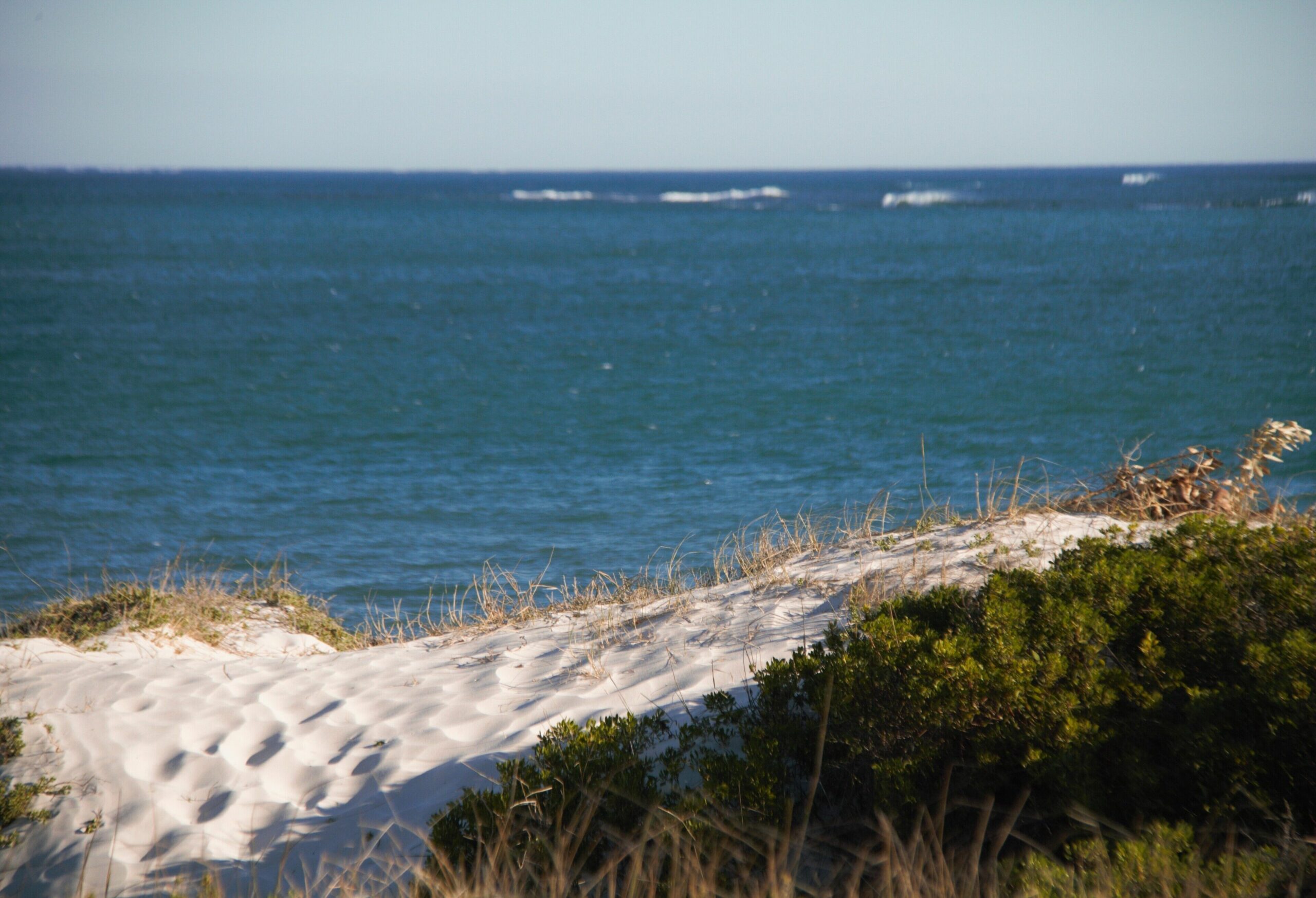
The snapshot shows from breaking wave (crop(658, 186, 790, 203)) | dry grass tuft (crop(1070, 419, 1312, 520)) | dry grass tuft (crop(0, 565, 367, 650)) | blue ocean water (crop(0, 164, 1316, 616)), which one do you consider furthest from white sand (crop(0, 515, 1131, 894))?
breaking wave (crop(658, 186, 790, 203))

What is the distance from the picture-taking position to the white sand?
3697 millimetres

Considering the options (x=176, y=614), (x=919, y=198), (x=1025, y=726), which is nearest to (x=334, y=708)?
(x=176, y=614)

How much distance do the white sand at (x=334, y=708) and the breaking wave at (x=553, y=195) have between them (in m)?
122

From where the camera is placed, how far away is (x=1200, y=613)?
3.51 m

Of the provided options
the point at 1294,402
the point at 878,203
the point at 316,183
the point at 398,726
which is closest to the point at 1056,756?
the point at 398,726

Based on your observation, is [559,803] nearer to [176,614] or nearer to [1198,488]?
[176,614]

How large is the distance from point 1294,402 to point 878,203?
90990mm

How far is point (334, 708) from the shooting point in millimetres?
4930

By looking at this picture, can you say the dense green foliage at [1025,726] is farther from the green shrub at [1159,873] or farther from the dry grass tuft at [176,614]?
the dry grass tuft at [176,614]

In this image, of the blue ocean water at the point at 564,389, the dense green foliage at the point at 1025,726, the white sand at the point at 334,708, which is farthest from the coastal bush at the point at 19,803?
the blue ocean water at the point at 564,389

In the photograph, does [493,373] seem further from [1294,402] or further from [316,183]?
A: [316,183]

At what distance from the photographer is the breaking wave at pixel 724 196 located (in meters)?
125

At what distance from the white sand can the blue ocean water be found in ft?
13.3

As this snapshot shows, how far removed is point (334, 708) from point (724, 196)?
140m
